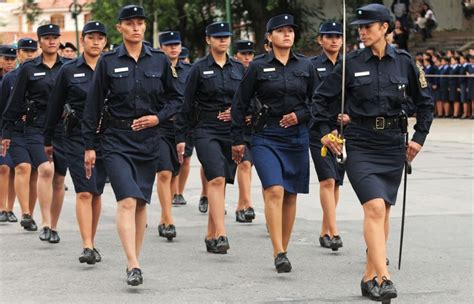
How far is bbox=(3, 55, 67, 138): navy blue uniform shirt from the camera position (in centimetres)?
1195

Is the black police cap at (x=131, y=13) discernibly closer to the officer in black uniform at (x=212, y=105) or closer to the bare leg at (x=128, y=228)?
the bare leg at (x=128, y=228)

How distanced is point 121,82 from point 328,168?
2.39 meters

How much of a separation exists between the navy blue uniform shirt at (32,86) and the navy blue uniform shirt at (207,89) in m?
1.40

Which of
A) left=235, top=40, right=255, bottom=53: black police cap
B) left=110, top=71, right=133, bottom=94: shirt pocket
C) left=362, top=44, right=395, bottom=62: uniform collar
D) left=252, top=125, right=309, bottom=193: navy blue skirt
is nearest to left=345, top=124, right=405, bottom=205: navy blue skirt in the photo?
left=362, top=44, right=395, bottom=62: uniform collar

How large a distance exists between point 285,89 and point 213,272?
154 cm

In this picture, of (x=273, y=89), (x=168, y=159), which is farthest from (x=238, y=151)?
(x=168, y=159)

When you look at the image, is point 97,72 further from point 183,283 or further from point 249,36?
point 249,36

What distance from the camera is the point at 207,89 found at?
1141 cm

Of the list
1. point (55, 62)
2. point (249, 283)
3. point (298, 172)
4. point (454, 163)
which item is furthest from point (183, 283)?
point (454, 163)

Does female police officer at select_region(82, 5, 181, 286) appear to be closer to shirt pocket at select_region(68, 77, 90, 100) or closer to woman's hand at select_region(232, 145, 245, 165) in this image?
woman's hand at select_region(232, 145, 245, 165)

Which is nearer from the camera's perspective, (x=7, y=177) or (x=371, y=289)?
(x=371, y=289)

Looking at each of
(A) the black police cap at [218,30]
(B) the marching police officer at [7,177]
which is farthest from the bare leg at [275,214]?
(B) the marching police officer at [7,177]

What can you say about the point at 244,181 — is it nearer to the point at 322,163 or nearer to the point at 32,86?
the point at 322,163

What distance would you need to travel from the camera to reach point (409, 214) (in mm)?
13516
